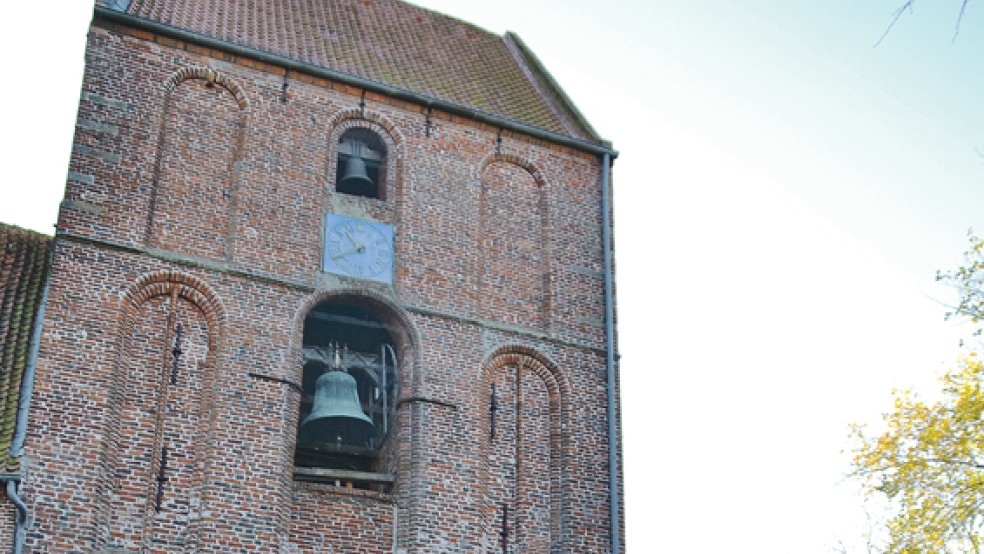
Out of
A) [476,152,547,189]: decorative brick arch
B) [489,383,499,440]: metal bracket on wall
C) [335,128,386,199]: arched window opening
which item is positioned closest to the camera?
[489,383,499,440]: metal bracket on wall

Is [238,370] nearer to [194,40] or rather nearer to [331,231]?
[331,231]

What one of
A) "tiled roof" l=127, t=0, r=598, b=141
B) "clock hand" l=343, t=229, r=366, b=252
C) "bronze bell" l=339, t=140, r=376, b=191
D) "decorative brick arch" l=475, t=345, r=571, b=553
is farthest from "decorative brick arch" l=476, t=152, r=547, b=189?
"decorative brick arch" l=475, t=345, r=571, b=553

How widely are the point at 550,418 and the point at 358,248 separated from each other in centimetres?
298

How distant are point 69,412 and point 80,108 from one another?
3.81 metres

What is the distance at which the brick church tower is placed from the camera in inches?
563

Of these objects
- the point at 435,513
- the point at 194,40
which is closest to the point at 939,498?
the point at 435,513

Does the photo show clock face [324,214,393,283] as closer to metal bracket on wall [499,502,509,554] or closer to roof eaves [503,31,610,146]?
metal bracket on wall [499,502,509,554]

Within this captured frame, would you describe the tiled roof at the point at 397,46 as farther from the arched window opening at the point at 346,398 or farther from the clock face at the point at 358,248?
the arched window opening at the point at 346,398

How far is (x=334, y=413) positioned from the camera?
15031mm

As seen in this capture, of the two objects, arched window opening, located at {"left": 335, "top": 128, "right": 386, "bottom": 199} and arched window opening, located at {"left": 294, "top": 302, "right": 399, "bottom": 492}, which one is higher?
arched window opening, located at {"left": 335, "top": 128, "right": 386, "bottom": 199}

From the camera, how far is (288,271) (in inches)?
631

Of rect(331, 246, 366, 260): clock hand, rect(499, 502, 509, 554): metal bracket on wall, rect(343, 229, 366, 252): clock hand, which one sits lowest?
rect(499, 502, 509, 554): metal bracket on wall

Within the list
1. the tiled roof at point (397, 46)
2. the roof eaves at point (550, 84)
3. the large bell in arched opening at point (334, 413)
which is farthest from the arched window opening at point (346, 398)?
the roof eaves at point (550, 84)

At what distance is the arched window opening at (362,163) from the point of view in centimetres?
1748
